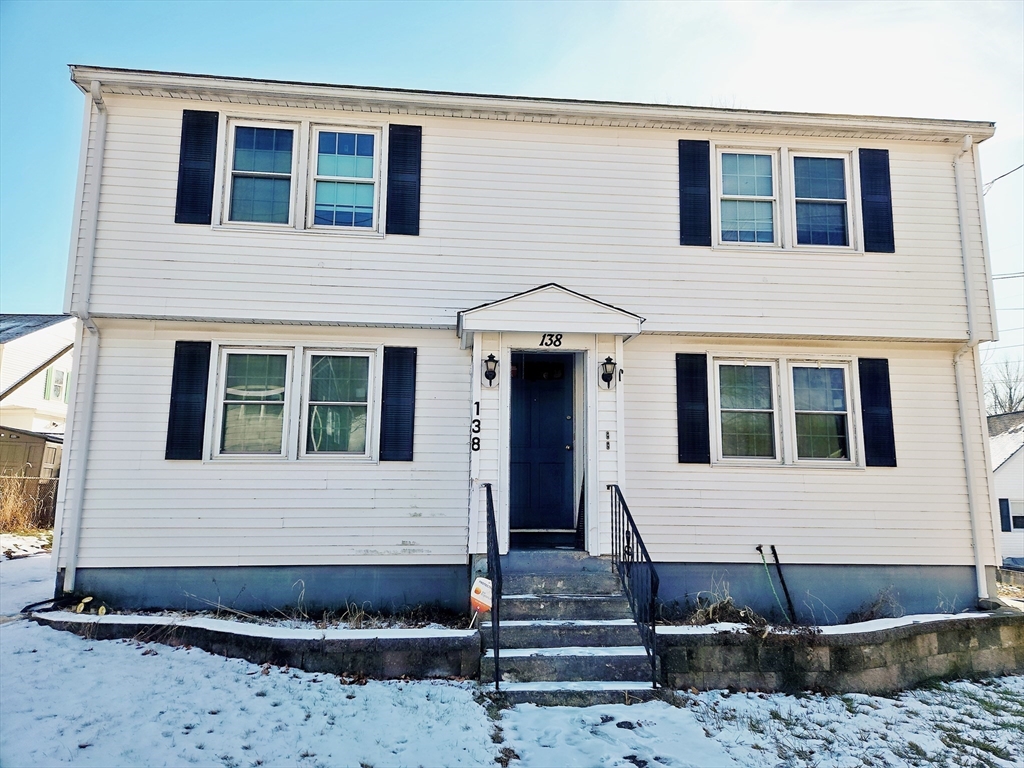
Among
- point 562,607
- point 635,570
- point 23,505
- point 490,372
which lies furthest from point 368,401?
point 23,505

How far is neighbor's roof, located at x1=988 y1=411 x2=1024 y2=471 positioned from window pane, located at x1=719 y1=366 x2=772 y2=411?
1565 cm

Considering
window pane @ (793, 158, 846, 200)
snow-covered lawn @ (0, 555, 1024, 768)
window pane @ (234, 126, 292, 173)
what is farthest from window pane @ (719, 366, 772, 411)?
window pane @ (234, 126, 292, 173)

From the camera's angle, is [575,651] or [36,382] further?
[36,382]

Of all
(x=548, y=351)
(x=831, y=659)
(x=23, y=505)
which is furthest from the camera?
(x=23, y=505)

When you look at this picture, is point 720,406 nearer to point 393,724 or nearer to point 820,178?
point 820,178

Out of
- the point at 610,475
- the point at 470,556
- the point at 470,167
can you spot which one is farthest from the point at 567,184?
the point at 470,556

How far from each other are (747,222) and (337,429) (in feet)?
19.0

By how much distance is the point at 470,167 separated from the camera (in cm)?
752

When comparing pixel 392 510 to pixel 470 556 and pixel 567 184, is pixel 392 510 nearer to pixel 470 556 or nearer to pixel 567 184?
pixel 470 556

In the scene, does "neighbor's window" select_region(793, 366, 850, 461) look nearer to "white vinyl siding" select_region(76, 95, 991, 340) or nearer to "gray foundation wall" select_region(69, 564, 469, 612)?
"white vinyl siding" select_region(76, 95, 991, 340)

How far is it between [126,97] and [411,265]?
3.86m

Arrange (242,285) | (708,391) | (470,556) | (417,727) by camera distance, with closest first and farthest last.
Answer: (417,727) < (470,556) < (242,285) < (708,391)

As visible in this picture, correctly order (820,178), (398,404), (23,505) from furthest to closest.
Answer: (23,505) → (820,178) → (398,404)

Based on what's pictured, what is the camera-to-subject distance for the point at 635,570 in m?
5.80
